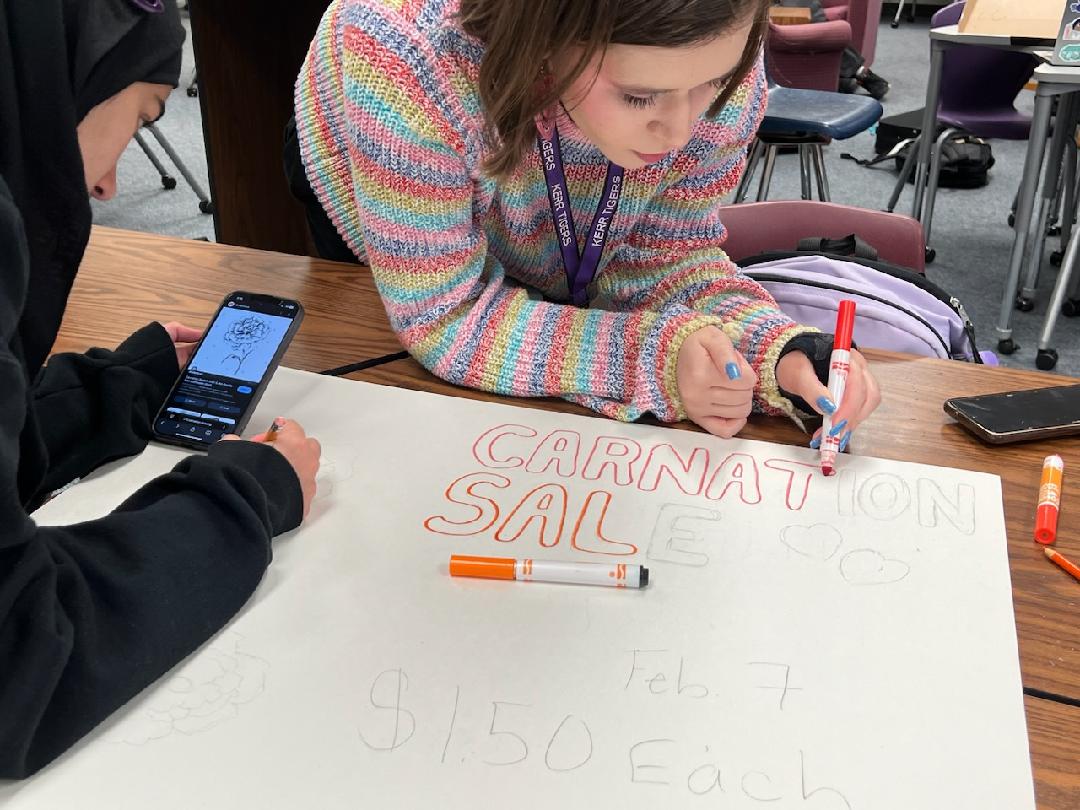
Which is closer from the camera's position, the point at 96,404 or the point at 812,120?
the point at 96,404

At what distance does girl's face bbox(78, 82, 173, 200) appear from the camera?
56 cm

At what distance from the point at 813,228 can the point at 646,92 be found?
611 millimetres

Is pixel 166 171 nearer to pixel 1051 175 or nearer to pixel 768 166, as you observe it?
pixel 768 166

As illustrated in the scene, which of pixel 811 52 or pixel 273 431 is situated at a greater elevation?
pixel 273 431

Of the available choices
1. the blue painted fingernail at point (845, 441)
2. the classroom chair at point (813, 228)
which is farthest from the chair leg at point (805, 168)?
the blue painted fingernail at point (845, 441)

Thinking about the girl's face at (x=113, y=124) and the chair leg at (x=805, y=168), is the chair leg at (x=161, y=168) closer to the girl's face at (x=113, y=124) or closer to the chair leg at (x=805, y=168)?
the chair leg at (x=805, y=168)

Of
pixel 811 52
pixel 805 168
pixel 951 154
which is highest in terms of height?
pixel 811 52

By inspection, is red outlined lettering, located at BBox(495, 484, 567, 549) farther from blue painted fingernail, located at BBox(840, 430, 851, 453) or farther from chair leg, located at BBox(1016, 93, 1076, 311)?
chair leg, located at BBox(1016, 93, 1076, 311)

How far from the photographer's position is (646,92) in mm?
710

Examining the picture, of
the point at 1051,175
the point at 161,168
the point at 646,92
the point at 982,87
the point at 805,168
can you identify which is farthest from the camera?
the point at 161,168

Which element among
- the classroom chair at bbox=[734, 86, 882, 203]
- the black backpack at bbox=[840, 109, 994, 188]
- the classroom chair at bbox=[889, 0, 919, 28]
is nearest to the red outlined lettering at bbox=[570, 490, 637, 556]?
the classroom chair at bbox=[734, 86, 882, 203]

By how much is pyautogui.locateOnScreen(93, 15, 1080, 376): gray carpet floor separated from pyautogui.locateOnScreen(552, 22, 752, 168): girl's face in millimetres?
1860

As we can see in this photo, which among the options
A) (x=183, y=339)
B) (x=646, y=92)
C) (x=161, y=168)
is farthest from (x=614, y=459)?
(x=161, y=168)

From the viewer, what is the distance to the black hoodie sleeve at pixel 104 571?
0.46 metres
